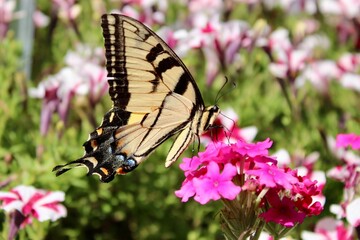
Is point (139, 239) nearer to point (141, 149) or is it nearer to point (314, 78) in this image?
point (141, 149)

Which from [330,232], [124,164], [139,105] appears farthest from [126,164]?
[330,232]

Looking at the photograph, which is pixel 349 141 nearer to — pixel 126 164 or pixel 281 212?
pixel 281 212

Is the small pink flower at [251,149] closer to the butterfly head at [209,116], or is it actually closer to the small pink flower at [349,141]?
the small pink flower at [349,141]

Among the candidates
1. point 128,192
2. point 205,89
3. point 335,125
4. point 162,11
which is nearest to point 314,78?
point 335,125

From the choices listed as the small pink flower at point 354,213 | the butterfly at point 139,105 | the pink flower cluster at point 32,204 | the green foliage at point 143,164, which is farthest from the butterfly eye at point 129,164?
the small pink flower at point 354,213

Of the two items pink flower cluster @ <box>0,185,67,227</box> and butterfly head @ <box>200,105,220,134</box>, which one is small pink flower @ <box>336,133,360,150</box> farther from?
pink flower cluster @ <box>0,185,67,227</box>

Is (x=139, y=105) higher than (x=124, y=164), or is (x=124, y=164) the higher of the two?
(x=139, y=105)
